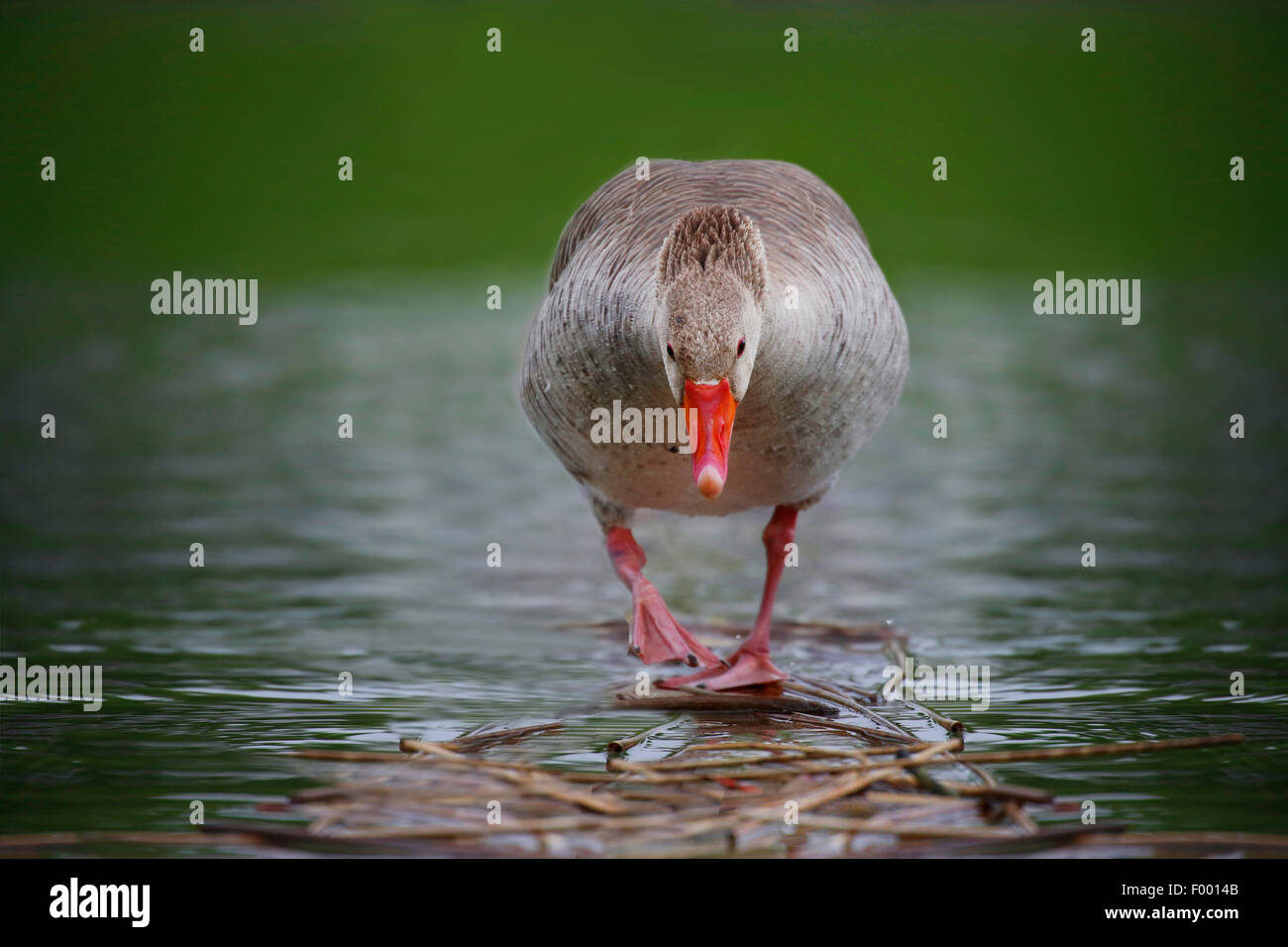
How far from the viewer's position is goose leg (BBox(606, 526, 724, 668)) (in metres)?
6.57

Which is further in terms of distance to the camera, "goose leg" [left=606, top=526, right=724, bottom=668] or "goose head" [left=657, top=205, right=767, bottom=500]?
"goose leg" [left=606, top=526, right=724, bottom=668]

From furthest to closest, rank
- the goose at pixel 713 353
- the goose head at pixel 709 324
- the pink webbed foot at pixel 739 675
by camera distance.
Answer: the pink webbed foot at pixel 739 675 < the goose at pixel 713 353 < the goose head at pixel 709 324

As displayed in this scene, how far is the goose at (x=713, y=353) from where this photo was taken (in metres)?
5.55

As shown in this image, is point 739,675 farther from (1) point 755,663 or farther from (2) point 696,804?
(2) point 696,804

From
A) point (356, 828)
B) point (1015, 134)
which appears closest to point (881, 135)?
point (1015, 134)

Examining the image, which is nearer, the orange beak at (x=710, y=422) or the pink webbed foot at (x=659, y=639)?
the orange beak at (x=710, y=422)

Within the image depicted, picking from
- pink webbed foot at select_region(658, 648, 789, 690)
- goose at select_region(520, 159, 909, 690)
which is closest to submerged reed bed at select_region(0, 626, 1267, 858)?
pink webbed foot at select_region(658, 648, 789, 690)

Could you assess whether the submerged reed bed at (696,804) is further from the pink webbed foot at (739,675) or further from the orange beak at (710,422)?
the orange beak at (710,422)

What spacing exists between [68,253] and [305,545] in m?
13.4

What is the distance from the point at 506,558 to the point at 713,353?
4.09m

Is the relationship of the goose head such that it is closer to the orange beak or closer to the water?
the orange beak

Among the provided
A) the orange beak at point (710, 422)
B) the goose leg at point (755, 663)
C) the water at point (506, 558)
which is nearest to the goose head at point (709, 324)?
the orange beak at point (710, 422)

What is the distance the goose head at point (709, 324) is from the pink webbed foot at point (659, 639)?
1254 millimetres

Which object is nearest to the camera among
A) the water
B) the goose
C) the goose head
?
the goose head
